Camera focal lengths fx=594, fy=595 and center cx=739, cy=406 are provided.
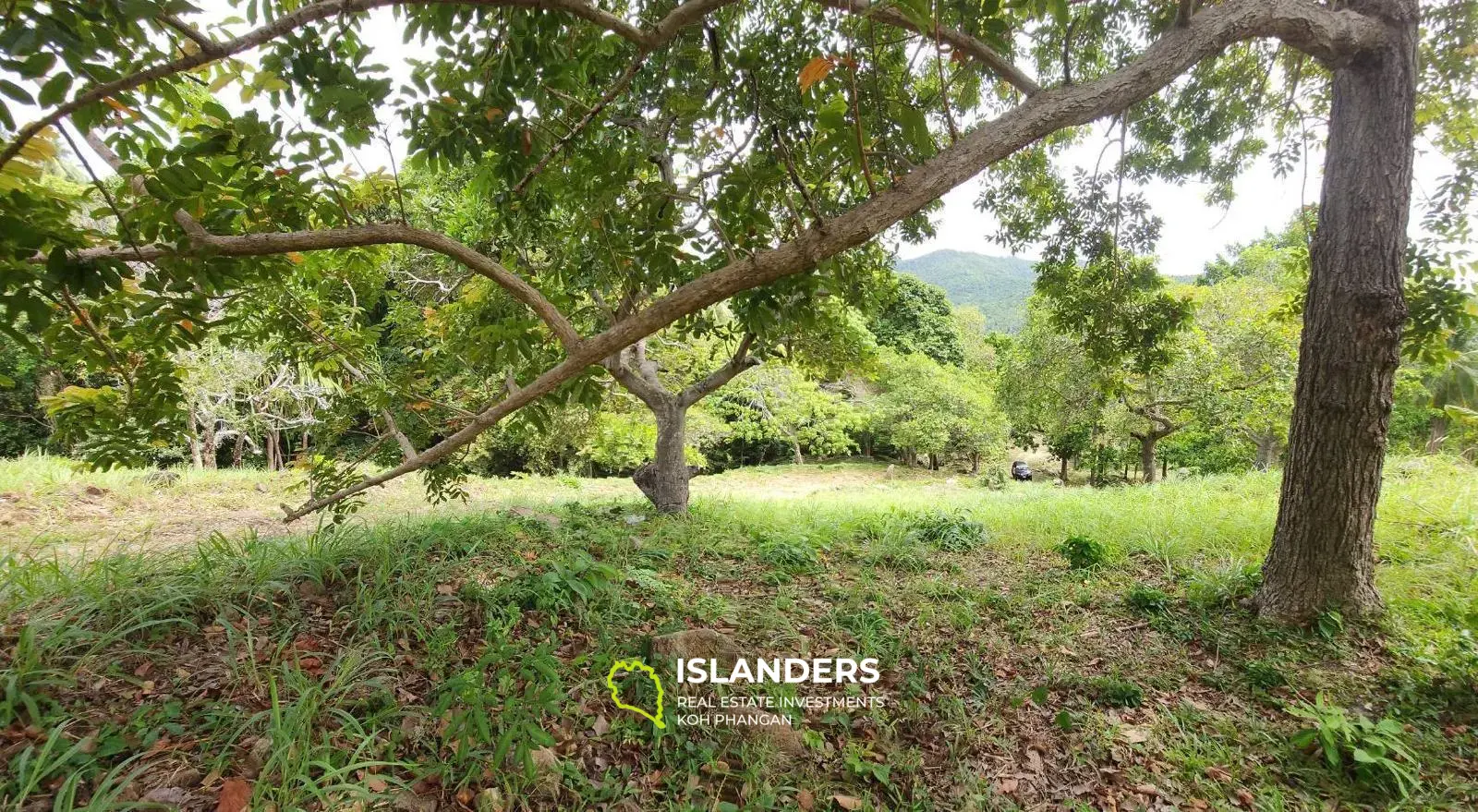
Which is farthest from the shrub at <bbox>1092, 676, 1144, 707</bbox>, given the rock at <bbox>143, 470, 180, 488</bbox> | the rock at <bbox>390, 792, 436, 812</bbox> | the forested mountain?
the forested mountain

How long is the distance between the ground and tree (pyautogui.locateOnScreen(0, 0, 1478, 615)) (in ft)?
1.81

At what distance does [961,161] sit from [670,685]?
241cm

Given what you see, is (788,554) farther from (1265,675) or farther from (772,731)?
(1265,675)

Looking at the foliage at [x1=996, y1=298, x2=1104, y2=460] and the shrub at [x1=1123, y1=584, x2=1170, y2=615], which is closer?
the shrub at [x1=1123, y1=584, x2=1170, y2=615]

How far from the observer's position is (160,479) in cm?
721

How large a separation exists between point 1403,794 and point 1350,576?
4.63ft

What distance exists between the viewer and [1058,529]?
17.1 ft

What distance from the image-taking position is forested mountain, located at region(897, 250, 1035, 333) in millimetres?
27794

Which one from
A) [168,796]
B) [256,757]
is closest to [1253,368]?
[256,757]

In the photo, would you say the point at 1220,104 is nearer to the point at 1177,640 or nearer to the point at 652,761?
the point at 1177,640

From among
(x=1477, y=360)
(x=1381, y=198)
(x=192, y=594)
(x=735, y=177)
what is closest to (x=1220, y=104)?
(x=1381, y=198)

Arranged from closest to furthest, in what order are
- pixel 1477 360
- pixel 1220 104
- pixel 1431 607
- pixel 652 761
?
1. pixel 652 761
2. pixel 1431 607
3. pixel 1220 104
4. pixel 1477 360

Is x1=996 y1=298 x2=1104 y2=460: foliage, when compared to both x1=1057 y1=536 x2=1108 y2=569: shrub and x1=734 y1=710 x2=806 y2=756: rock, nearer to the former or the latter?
x1=1057 y1=536 x2=1108 y2=569: shrub

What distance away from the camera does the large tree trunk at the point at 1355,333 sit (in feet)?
9.95
